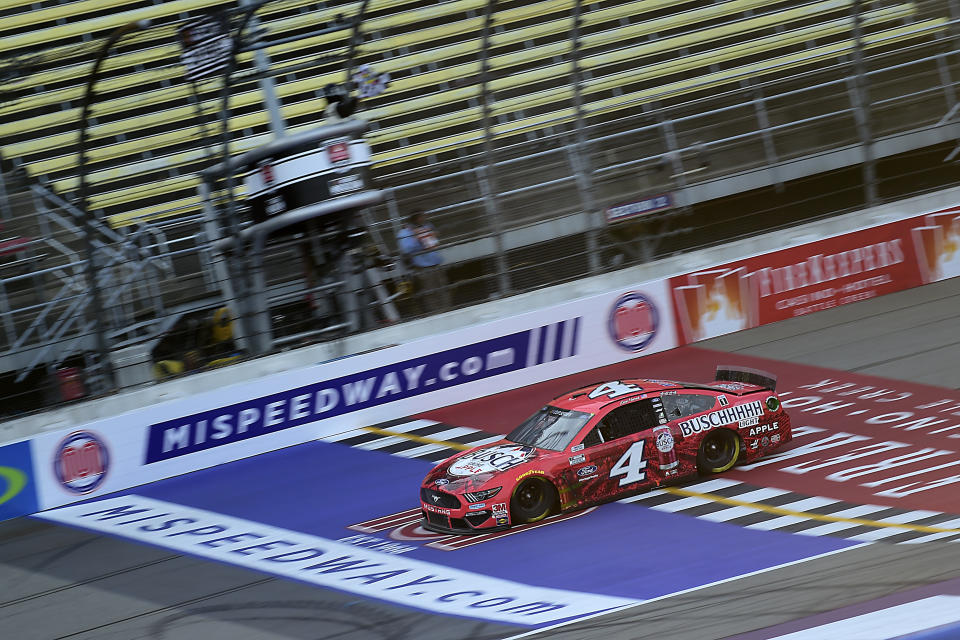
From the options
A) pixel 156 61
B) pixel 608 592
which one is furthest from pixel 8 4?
pixel 608 592

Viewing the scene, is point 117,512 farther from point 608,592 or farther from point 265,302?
point 608,592

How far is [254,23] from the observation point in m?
13.9

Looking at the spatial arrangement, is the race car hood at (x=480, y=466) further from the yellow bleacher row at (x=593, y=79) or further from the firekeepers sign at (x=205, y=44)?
the yellow bleacher row at (x=593, y=79)

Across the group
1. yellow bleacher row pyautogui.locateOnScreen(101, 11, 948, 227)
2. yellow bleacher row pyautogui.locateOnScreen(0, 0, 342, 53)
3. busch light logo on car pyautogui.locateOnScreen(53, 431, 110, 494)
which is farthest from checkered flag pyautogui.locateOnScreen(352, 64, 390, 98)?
busch light logo on car pyautogui.locateOnScreen(53, 431, 110, 494)

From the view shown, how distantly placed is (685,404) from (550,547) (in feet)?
6.67

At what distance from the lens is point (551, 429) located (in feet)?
33.3

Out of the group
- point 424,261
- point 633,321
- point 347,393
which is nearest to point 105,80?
point 424,261

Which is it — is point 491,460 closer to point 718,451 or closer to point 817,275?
point 718,451

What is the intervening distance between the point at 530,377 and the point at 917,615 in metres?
7.99

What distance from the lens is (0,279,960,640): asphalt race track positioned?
783 cm

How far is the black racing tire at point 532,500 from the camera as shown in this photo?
31.4ft

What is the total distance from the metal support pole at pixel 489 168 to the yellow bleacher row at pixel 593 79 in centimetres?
35

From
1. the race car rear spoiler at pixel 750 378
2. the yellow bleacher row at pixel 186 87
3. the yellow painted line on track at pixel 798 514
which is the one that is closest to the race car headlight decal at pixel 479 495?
the yellow painted line on track at pixel 798 514

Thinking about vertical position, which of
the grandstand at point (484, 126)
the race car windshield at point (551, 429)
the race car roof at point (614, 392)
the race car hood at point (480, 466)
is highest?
the grandstand at point (484, 126)
